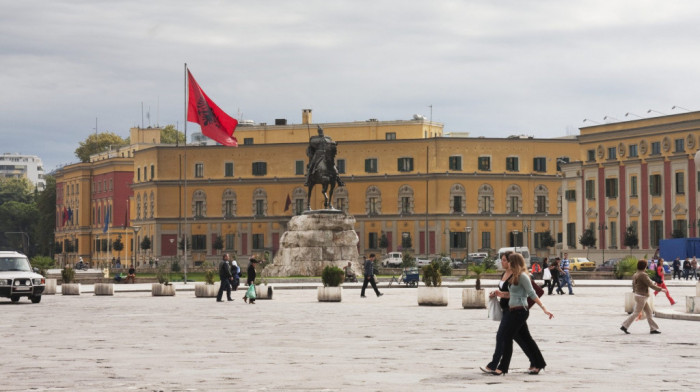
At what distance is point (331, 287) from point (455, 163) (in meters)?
67.8

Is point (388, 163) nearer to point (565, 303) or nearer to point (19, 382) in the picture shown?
point (565, 303)

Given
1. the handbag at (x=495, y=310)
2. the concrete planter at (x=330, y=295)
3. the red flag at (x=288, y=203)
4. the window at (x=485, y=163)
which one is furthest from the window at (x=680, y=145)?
the handbag at (x=495, y=310)

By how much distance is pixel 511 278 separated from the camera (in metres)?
14.9

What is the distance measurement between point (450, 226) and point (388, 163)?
7.61 meters

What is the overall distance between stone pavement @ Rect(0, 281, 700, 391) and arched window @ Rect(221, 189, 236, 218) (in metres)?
78.9

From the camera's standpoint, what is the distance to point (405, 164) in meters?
105

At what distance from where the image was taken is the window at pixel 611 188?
89500 mm

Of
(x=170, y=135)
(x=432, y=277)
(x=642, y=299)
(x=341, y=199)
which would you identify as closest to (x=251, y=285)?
(x=432, y=277)

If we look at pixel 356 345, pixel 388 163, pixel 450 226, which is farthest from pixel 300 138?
pixel 356 345

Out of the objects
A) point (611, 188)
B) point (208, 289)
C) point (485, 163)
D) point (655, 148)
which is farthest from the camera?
point (485, 163)

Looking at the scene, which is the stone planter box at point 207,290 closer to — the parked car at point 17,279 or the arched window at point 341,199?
the parked car at point 17,279

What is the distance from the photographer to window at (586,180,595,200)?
91.9 m

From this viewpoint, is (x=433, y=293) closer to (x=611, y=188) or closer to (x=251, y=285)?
(x=251, y=285)

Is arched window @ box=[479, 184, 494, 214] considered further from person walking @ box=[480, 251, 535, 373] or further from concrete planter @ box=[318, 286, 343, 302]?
person walking @ box=[480, 251, 535, 373]
